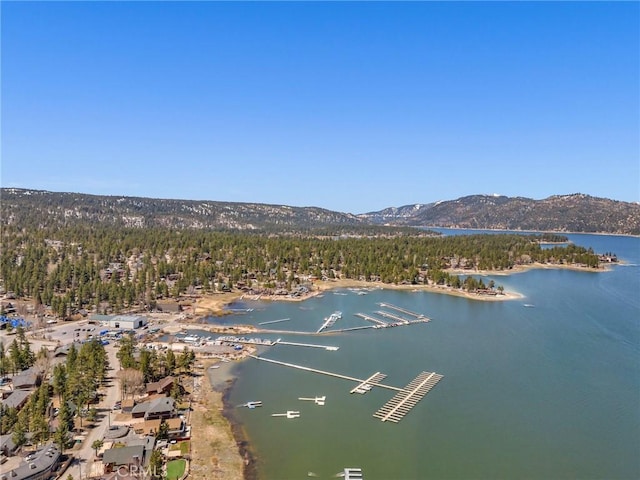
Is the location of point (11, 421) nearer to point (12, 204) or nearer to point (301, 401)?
point (301, 401)

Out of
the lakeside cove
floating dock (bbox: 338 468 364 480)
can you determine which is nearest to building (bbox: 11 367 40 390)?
the lakeside cove

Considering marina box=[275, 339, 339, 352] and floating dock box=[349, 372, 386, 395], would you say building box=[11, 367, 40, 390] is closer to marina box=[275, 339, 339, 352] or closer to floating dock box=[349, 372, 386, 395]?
marina box=[275, 339, 339, 352]

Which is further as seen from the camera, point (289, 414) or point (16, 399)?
point (289, 414)

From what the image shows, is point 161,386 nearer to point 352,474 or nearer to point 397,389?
point 352,474

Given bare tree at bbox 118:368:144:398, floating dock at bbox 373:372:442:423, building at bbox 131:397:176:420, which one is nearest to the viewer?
building at bbox 131:397:176:420

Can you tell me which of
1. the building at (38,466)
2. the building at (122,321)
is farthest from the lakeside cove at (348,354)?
the building at (38,466)

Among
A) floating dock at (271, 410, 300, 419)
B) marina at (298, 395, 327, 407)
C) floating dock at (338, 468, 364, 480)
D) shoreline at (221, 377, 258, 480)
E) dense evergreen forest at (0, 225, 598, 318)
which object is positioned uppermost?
dense evergreen forest at (0, 225, 598, 318)

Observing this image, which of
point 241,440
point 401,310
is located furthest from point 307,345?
point 401,310
